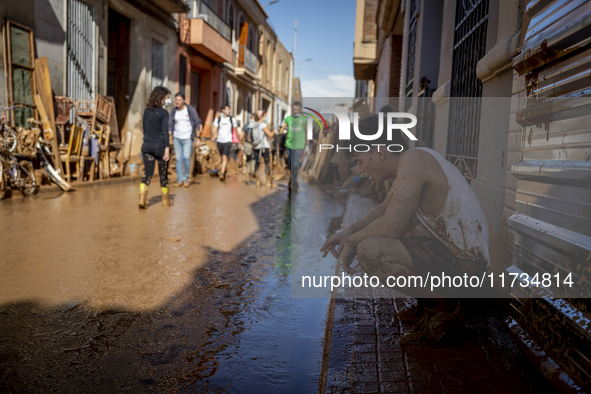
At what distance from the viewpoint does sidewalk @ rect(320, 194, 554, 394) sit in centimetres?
229

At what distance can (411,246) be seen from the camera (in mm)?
2764

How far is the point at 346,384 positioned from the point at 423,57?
6.57m

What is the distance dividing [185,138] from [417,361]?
888cm

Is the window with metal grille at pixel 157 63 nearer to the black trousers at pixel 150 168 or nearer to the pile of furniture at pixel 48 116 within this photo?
the pile of furniture at pixel 48 116

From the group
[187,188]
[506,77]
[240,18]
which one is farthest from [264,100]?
[506,77]

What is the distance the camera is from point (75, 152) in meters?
10.8

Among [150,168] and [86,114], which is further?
[86,114]

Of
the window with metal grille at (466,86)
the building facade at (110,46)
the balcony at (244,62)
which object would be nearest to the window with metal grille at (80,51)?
the building facade at (110,46)

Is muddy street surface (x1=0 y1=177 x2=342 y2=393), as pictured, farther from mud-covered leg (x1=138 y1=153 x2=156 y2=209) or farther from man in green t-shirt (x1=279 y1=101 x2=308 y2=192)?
man in green t-shirt (x1=279 y1=101 x2=308 y2=192)

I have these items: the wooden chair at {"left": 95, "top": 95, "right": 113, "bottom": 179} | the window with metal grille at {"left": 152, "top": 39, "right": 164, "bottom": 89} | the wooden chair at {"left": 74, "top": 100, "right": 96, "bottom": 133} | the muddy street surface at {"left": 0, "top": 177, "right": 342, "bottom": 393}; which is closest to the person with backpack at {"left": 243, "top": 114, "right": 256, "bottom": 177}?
Answer: the wooden chair at {"left": 95, "top": 95, "right": 113, "bottom": 179}

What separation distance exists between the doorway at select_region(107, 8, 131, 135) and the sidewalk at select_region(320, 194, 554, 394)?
14.2 meters

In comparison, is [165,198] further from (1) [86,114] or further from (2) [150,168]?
(1) [86,114]

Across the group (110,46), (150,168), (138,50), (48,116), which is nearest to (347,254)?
(150,168)

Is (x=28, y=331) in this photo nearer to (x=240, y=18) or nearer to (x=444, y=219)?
(x=444, y=219)
